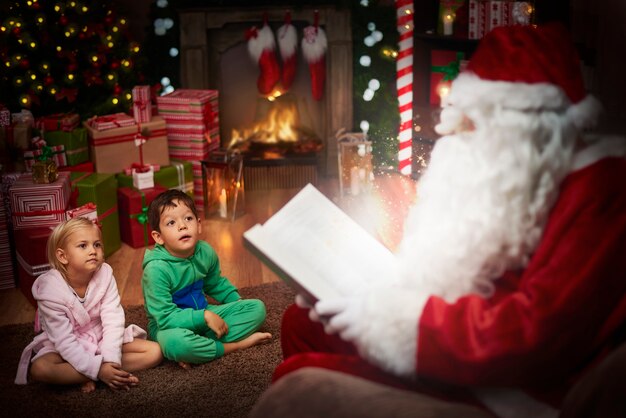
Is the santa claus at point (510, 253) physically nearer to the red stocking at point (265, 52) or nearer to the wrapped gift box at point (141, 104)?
the wrapped gift box at point (141, 104)

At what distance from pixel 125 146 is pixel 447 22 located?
76.0 inches

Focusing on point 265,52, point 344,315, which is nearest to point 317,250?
point 344,315

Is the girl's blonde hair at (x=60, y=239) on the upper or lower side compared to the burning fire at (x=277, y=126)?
lower

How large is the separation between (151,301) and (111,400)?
40 centimetres

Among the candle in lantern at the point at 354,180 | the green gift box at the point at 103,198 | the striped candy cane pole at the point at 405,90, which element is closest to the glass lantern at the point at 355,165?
the candle in lantern at the point at 354,180

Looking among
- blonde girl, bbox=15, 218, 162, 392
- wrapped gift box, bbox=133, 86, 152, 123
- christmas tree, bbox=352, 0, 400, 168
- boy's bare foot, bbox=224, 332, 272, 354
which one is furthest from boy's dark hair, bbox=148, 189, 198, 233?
christmas tree, bbox=352, 0, 400, 168

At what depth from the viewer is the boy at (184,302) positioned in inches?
109

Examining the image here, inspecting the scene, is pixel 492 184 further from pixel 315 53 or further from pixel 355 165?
pixel 315 53

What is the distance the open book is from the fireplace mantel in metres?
3.39

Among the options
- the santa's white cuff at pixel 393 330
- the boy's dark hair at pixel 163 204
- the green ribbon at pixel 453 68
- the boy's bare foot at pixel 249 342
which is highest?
the green ribbon at pixel 453 68

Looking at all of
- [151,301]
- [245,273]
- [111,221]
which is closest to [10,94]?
[111,221]

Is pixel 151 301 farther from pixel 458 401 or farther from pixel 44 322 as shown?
pixel 458 401

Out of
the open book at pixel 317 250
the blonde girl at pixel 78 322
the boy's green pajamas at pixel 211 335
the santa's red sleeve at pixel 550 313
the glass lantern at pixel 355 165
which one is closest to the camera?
the santa's red sleeve at pixel 550 313

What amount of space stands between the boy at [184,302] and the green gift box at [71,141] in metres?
1.52
